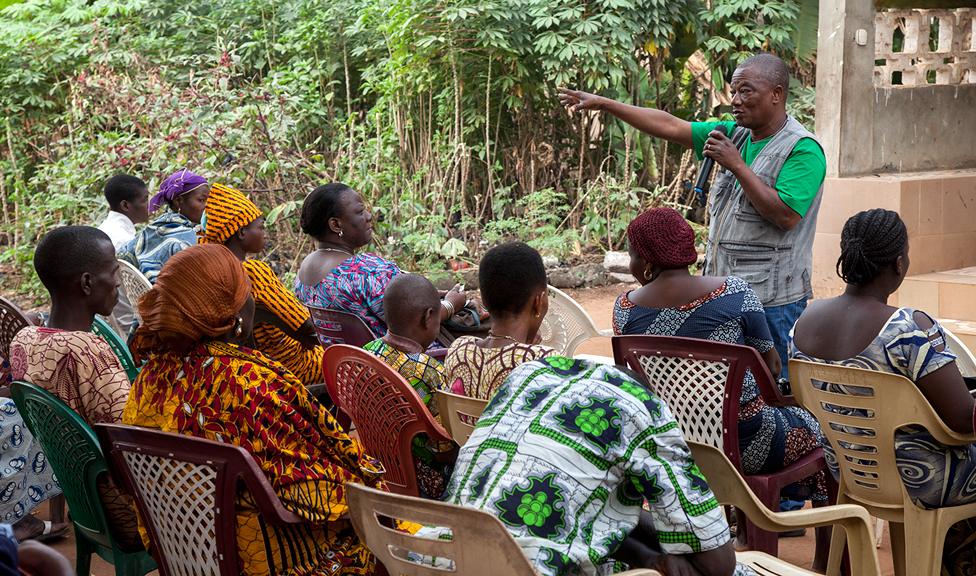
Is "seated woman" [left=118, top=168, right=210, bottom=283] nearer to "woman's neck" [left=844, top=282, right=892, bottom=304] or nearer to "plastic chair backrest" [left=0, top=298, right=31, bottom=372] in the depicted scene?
"plastic chair backrest" [left=0, top=298, right=31, bottom=372]

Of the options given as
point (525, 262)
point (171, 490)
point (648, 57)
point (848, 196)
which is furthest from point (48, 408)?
point (648, 57)

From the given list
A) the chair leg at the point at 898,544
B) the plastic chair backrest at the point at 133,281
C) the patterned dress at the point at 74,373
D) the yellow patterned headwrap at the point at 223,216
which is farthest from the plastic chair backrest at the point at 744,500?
the plastic chair backrest at the point at 133,281

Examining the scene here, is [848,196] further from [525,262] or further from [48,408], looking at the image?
[48,408]

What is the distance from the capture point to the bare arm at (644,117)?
4.96 meters

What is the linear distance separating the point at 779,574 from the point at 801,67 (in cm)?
971

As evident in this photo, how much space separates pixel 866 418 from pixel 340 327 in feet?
7.37

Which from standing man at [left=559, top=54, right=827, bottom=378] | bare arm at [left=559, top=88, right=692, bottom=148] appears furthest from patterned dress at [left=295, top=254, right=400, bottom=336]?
standing man at [left=559, top=54, right=827, bottom=378]

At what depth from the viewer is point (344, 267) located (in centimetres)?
457

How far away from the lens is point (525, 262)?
3.05 meters

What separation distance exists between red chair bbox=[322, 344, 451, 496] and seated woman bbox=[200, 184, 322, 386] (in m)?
0.82

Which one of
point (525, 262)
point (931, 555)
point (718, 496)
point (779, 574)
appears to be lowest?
point (931, 555)

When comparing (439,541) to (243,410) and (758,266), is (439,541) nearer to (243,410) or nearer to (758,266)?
(243,410)

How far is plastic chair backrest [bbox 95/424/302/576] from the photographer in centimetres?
241

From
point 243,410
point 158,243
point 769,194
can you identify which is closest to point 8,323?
point 158,243
